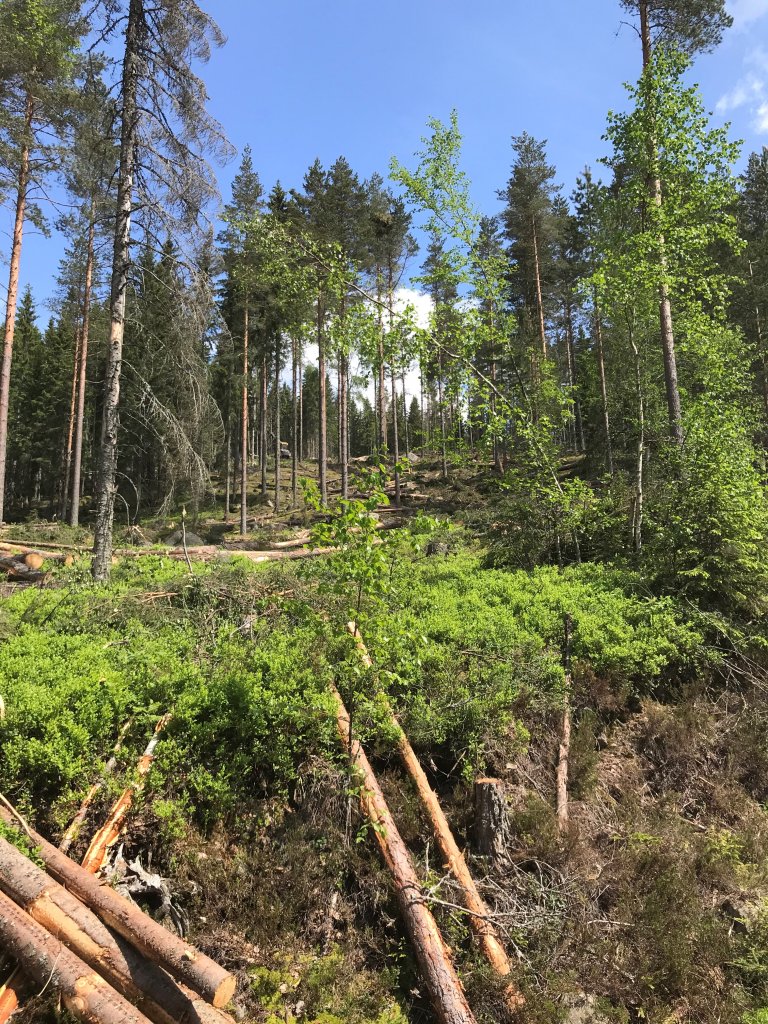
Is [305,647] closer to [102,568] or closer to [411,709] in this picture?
[411,709]

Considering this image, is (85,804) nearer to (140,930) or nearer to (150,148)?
(140,930)

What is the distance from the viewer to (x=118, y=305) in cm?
967

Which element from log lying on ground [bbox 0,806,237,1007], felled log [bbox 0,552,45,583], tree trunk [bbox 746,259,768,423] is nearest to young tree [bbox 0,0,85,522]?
felled log [bbox 0,552,45,583]

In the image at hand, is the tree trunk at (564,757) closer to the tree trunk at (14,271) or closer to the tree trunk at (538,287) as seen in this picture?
the tree trunk at (14,271)

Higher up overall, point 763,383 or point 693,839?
point 763,383

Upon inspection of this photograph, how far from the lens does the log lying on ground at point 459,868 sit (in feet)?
12.9

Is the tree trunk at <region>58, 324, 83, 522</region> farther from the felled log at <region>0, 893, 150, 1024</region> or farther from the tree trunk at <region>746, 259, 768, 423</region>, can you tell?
the tree trunk at <region>746, 259, 768, 423</region>

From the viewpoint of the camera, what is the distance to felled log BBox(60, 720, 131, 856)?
389 cm

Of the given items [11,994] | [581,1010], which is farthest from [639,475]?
[11,994]

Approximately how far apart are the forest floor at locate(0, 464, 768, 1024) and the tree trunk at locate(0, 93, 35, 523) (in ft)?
37.0

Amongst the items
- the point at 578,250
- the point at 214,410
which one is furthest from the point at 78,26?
the point at 578,250

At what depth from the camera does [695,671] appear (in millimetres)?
7012

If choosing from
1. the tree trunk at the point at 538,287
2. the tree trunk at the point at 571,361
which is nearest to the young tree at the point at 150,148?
the tree trunk at the point at 538,287

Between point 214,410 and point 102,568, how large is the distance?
3570 millimetres
